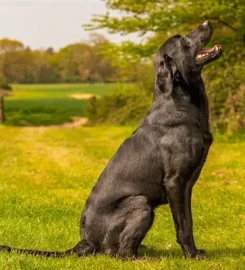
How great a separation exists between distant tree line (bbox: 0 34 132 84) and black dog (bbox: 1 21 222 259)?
111 feet

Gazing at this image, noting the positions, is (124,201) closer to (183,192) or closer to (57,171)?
(183,192)

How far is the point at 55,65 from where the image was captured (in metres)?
69.6

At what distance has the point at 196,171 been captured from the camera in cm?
496

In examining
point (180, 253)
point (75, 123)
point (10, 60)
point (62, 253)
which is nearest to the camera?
point (62, 253)

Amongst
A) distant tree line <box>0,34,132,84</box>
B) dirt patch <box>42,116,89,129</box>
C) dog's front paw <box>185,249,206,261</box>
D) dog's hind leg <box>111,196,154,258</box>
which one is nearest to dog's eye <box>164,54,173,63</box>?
dog's hind leg <box>111,196,154,258</box>

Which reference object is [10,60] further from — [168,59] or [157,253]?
[168,59]

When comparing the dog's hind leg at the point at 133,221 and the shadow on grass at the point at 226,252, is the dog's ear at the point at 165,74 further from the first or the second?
the shadow on grass at the point at 226,252

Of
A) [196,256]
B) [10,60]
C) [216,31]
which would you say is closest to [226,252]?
[196,256]

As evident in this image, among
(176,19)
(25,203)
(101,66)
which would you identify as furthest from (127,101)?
(101,66)

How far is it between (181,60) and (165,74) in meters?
0.20

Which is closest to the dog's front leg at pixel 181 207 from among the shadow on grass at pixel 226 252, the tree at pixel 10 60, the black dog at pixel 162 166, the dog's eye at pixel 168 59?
the black dog at pixel 162 166

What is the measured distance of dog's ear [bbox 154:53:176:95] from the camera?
191 inches

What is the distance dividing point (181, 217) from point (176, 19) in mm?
13890

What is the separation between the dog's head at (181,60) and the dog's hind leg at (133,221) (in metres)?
1.02
